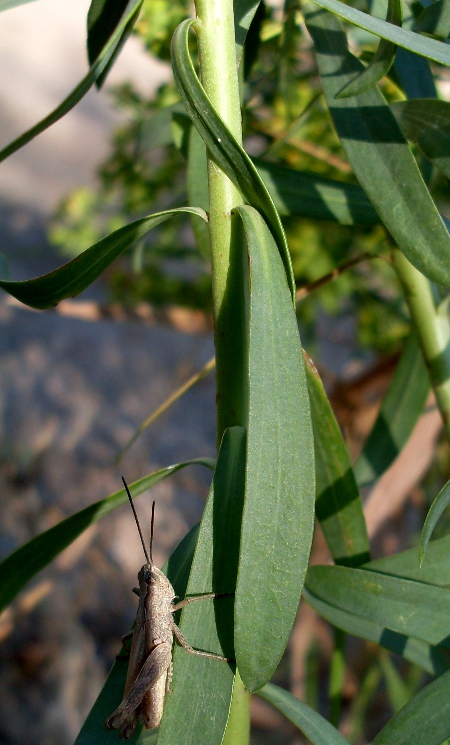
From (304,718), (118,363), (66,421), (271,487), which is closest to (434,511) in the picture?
(271,487)

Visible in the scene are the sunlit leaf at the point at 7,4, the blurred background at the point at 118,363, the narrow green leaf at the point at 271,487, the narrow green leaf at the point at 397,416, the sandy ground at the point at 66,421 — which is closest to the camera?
the narrow green leaf at the point at 271,487

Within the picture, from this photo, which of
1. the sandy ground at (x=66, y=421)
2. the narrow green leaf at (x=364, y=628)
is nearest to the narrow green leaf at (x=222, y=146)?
the narrow green leaf at (x=364, y=628)

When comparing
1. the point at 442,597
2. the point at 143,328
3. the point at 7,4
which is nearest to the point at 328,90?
the point at 7,4

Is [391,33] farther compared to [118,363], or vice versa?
[118,363]

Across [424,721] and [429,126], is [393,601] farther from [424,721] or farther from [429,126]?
[429,126]

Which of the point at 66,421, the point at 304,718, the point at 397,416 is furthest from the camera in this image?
the point at 66,421

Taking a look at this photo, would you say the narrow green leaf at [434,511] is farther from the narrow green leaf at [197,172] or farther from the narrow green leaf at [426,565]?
the narrow green leaf at [197,172]
